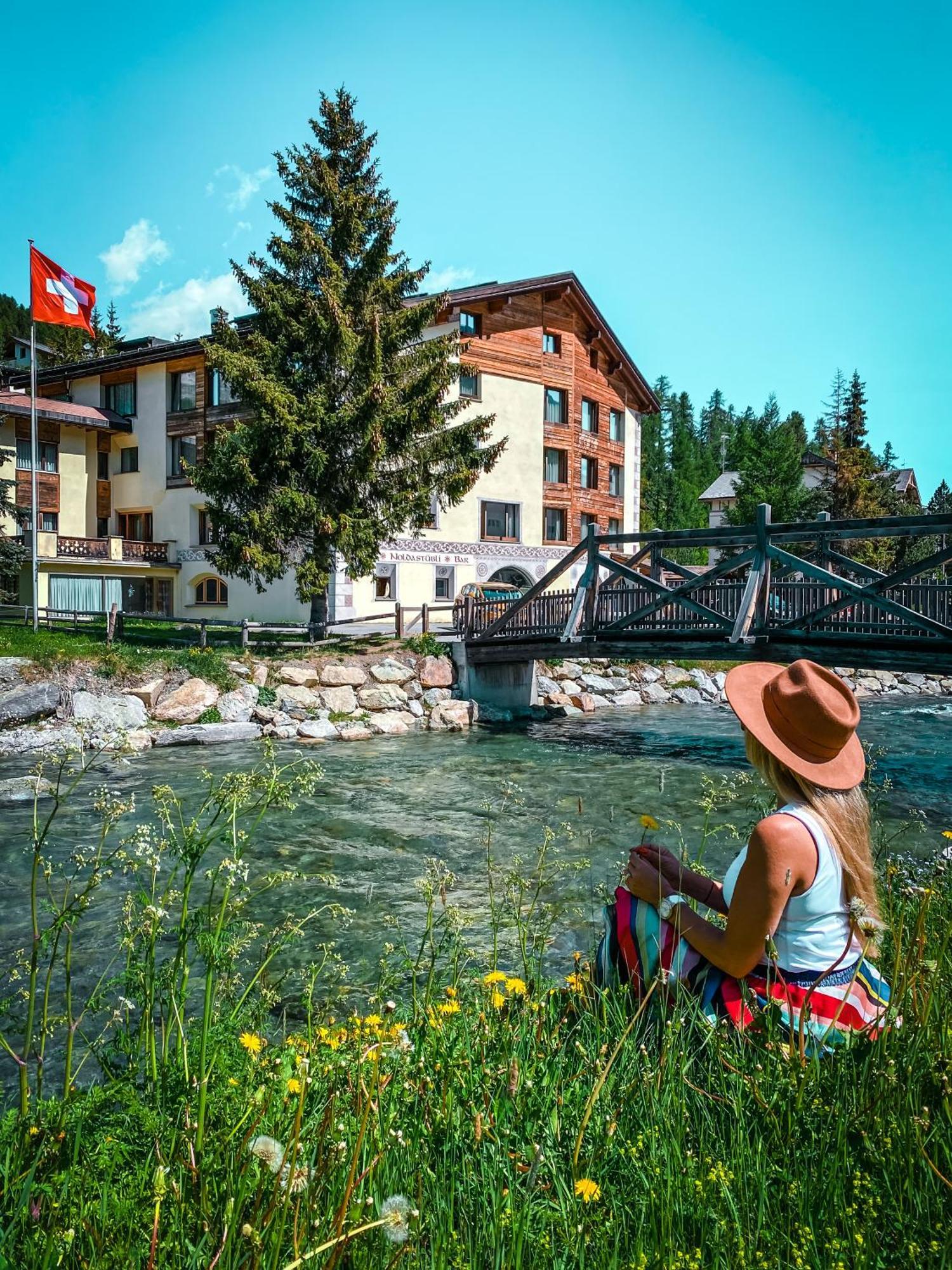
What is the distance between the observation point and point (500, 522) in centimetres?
3794

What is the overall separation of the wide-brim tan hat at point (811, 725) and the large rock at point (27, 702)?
53.0ft

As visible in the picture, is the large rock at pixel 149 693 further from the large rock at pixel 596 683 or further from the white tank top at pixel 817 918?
the white tank top at pixel 817 918

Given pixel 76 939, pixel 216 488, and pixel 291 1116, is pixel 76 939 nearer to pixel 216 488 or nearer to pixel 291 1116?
pixel 291 1116

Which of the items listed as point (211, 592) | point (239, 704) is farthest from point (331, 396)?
point (211, 592)

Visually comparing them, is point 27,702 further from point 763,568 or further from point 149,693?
point 763,568

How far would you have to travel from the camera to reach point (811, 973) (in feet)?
10.8

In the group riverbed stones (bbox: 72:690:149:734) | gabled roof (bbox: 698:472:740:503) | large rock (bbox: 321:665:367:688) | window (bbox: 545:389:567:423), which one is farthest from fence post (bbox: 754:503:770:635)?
gabled roof (bbox: 698:472:740:503)

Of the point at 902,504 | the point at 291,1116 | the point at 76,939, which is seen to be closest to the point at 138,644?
the point at 76,939

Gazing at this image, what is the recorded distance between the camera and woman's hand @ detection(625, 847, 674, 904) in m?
3.50

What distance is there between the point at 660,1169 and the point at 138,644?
2115 cm

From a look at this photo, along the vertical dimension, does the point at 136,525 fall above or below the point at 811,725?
above

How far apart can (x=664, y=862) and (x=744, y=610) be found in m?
12.8

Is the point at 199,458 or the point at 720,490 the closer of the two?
the point at 199,458

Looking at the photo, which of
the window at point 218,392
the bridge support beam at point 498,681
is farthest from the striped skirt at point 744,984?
the window at point 218,392
